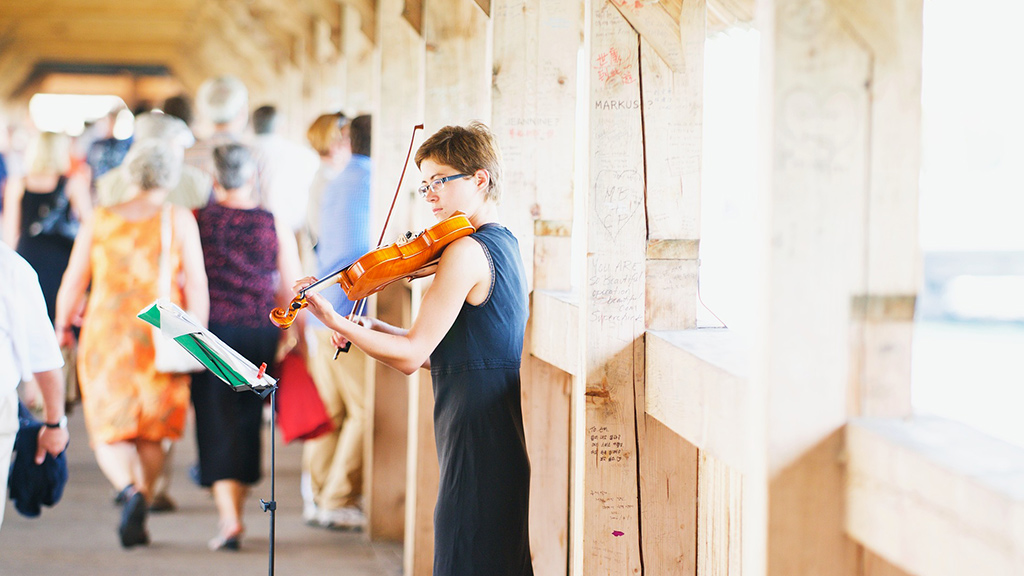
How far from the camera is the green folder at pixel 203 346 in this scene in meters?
2.10

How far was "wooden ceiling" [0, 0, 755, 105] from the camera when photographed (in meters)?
7.37

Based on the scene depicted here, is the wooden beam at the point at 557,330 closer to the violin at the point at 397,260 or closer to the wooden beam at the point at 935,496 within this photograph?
the violin at the point at 397,260

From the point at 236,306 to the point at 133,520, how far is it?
97cm

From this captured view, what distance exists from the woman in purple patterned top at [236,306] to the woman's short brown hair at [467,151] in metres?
1.93

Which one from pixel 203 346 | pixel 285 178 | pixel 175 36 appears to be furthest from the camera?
pixel 175 36

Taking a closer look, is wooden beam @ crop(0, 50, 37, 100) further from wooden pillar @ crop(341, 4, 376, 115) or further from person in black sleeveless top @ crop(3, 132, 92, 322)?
person in black sleeveless top @ crop(3, 132, 92, 322)

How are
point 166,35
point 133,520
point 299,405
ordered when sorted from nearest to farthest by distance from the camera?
point 133,520
point 299,405
point 166,35

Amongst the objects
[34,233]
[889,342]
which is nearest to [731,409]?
[889,342]

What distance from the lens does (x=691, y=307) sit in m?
2.28

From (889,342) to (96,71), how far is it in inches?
706

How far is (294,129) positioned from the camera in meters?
9.48

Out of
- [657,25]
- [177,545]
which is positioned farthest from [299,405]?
[657,25]

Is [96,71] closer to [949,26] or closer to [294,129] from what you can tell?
[294,129]

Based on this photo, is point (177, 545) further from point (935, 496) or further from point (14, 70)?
point (14, 70)
